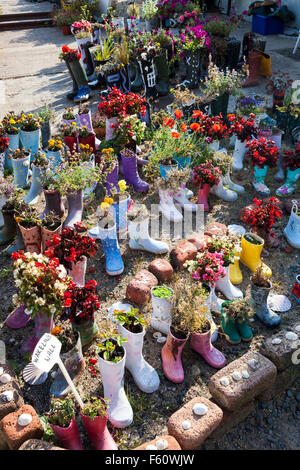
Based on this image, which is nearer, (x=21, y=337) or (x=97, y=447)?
(x=97, y=447)

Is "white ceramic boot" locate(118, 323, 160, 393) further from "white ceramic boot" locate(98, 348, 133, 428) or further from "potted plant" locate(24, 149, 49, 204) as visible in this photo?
"potted plant" locate(24, 149, 49, 204)

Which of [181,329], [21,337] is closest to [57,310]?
[21,337]

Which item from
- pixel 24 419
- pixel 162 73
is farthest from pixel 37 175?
pixel 162 73

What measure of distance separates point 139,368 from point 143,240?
1614mm

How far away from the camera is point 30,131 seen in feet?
20.0

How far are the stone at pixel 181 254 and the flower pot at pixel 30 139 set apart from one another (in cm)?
287

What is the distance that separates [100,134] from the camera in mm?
6805

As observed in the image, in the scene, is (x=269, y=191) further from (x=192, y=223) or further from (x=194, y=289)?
(x=194, y=289)

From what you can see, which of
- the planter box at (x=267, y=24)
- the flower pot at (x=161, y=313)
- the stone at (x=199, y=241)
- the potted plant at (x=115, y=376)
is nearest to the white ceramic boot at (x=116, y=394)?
the potted plant at (x=115, y=376)

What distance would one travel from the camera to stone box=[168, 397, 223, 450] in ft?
9.46

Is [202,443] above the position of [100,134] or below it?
below

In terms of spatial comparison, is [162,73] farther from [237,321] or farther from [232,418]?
[232,418]

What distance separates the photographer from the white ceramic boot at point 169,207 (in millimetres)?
5238

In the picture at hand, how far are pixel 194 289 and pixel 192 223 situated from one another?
5.91 feet
